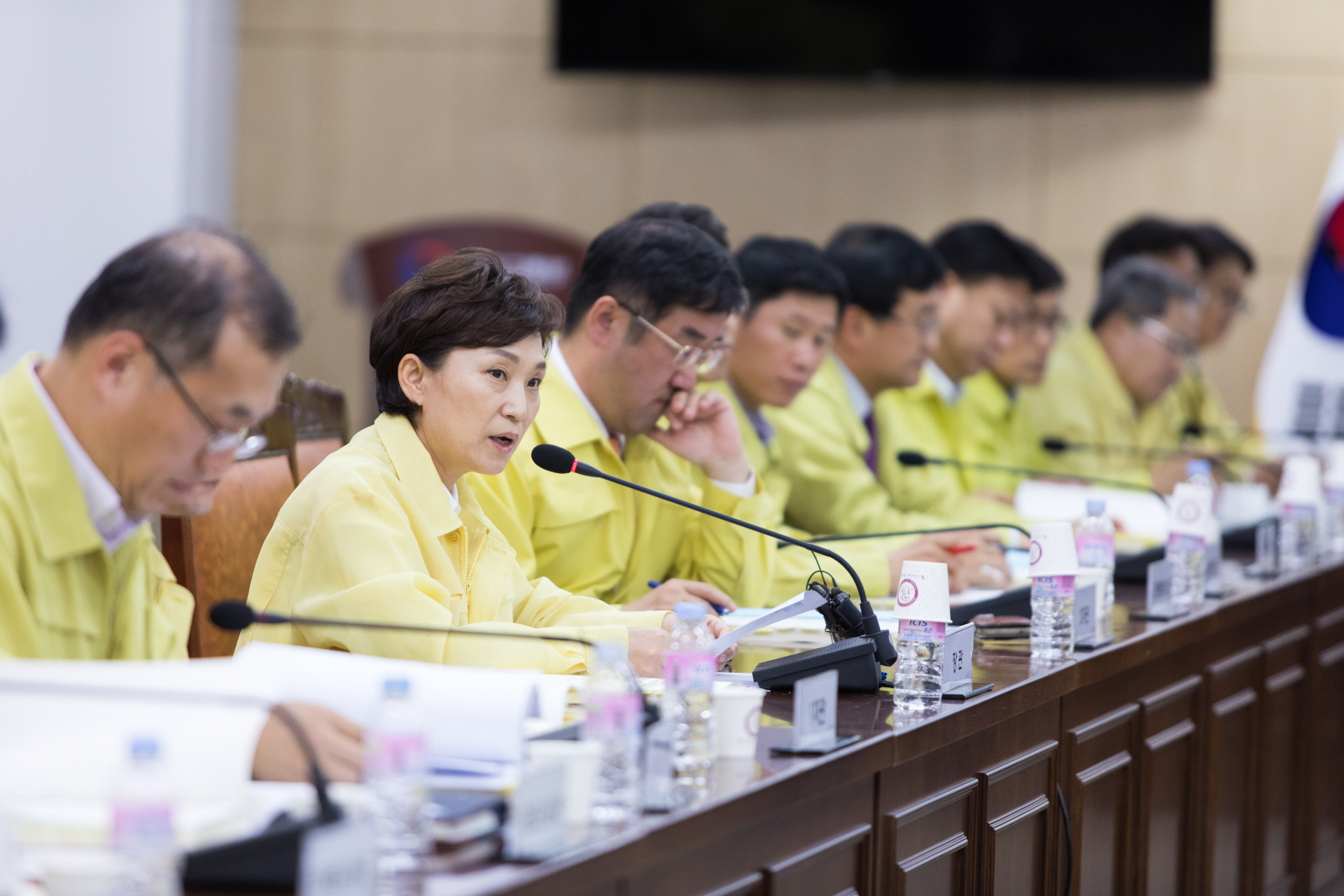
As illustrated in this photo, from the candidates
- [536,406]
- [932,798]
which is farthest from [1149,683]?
[536,406]

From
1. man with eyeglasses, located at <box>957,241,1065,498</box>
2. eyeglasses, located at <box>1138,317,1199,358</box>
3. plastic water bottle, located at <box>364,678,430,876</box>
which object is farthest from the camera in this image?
eyeglasses, located at <box>1138,317,1199,358</box>

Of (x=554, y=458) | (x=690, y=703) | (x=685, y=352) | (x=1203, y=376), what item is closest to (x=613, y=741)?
(x=690, y=703)

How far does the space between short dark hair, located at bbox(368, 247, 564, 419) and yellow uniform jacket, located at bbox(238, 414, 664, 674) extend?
0.24 ft

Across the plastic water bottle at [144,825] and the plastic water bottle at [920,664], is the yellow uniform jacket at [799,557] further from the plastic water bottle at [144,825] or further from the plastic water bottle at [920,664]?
the plastic water bottle at [144,825]

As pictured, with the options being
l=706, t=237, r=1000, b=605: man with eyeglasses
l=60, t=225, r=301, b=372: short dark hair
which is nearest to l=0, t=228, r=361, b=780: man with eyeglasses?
l=60, t=225, r=301, b=372: short dark hair

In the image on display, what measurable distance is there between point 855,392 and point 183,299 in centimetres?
219

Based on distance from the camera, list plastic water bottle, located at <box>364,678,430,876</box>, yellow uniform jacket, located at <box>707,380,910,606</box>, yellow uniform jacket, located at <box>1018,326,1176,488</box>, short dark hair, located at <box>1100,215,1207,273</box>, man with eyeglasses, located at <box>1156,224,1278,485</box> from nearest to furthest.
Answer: plastic water bottle, located at <box>364,678,430,876</box>
yellow uniform jacket, located at <box>707,380,910,606</box>
yellow uniform jacket, located at <box>1018,326,1176,488</box>
man with eyeglasses, located at <box>1156,224,1278,485</box>
short dark hair, located at <box>1100,215,1207,273</box>

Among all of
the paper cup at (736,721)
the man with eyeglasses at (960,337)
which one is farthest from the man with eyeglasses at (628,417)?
the man with eyeglasses at (960,337)

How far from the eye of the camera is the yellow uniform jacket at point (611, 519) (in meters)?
2.16

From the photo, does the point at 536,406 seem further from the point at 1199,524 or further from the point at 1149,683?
the point at 1199,524

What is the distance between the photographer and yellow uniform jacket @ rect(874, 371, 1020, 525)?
10.8 ft

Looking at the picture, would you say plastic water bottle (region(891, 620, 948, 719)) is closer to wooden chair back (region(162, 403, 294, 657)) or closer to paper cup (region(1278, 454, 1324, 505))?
wooden chair back (region(162, 403, 294, 657))

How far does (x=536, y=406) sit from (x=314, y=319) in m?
3.75

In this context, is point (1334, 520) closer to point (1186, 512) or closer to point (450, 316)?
point (1186, 512)
